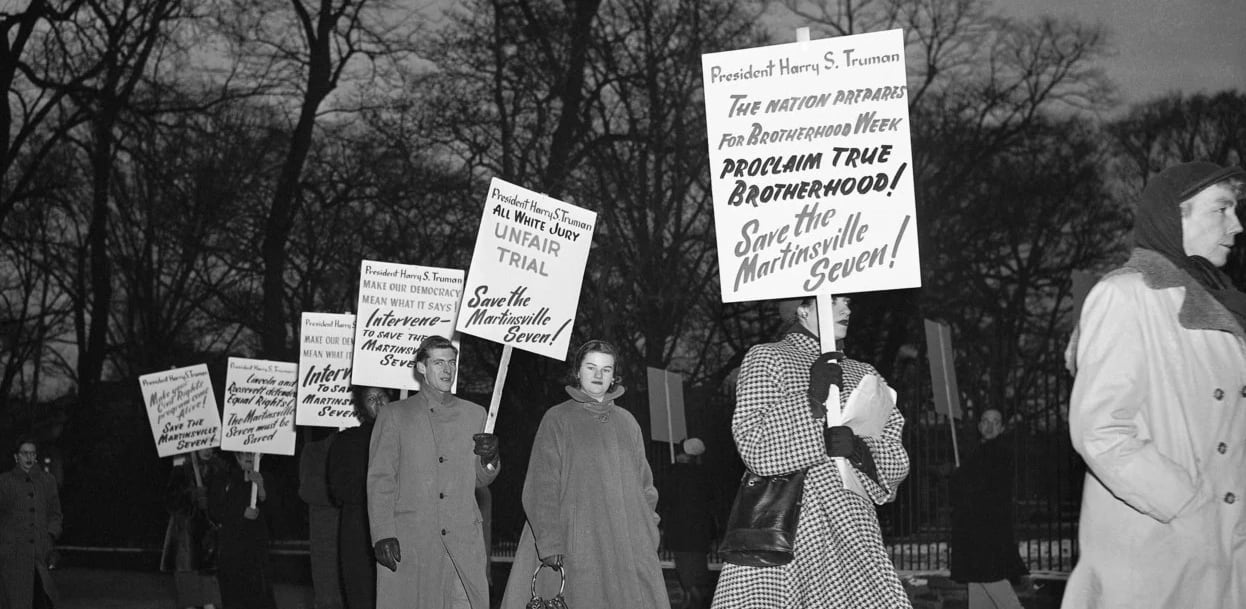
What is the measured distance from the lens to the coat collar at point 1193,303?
167 inches

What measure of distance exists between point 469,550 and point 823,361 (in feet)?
12.0

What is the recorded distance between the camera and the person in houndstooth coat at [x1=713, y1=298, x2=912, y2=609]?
5875 millimetres

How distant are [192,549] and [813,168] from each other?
1107 cm

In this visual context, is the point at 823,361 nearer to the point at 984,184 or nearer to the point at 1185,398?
the point at 1185,398


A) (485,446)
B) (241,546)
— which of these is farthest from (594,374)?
(241,546)

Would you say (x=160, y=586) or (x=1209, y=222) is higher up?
(x=1209, y=222)

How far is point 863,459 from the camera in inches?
238

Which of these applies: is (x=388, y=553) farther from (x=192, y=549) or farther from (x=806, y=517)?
(x=192, y=549)

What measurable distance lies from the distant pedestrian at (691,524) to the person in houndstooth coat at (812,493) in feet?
31.3

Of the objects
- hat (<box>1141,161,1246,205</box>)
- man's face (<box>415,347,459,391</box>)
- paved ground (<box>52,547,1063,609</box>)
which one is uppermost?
hat (<box>1141,161,1246,205</box>)

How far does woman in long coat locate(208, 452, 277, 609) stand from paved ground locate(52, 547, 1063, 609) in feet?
12.7

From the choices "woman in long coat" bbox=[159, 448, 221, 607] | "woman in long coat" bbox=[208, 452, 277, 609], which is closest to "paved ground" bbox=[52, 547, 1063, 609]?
"woman in long coat" bbox=[159, 448, 221, 607]

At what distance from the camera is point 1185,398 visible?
4.18 meters

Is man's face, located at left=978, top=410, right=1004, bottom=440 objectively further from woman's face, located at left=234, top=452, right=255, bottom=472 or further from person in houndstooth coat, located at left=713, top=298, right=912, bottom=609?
person in houndstooth coat, located at left=713, top=298, right=912, bottom=609
